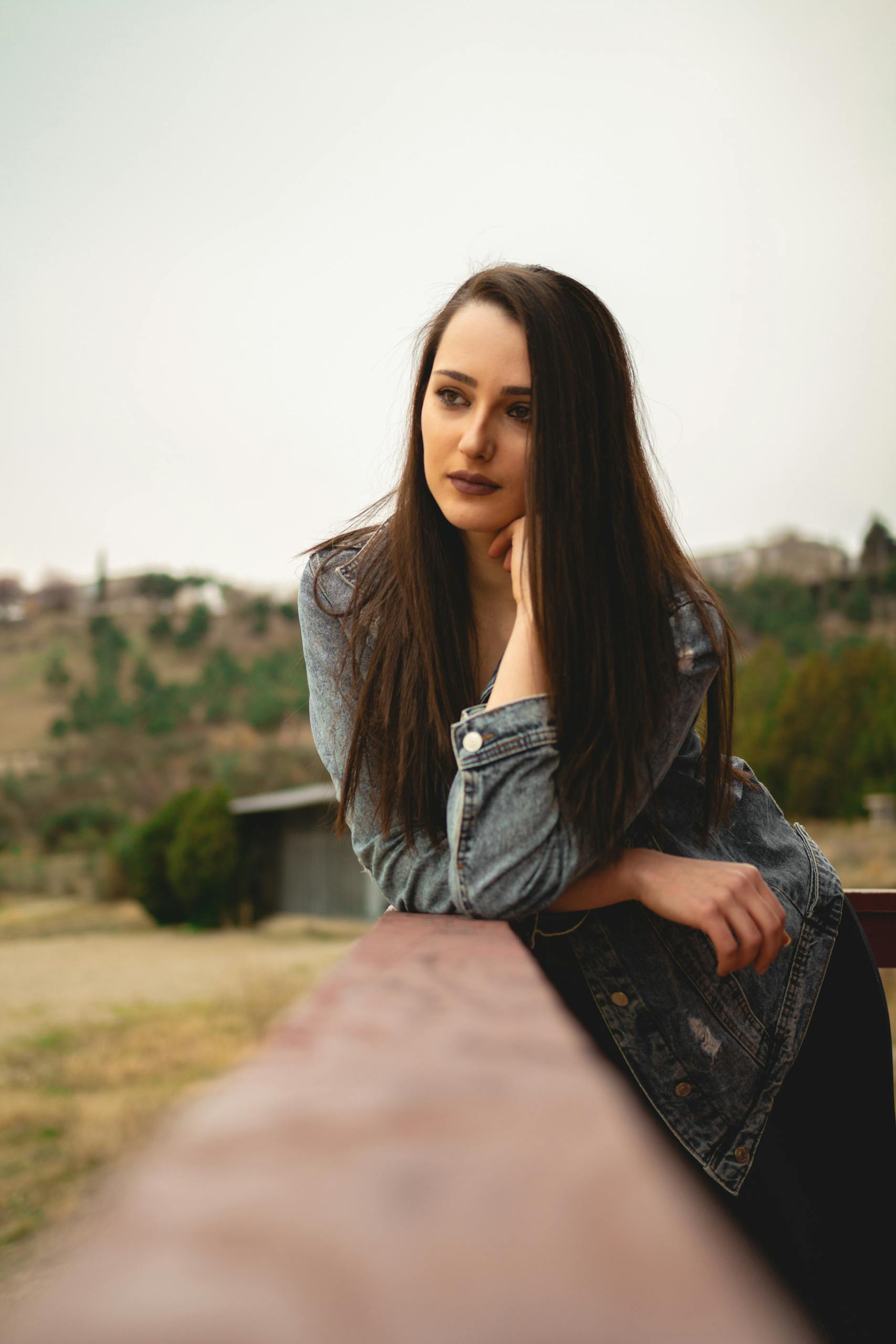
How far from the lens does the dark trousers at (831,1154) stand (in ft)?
4.63

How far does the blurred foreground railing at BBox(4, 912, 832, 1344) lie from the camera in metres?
0.17

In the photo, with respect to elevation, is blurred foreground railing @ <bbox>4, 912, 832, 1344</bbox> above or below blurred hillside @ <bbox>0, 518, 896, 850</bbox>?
above

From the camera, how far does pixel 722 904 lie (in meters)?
1.20

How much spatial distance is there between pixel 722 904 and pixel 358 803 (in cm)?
53

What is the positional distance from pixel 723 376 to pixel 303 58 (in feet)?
68.1

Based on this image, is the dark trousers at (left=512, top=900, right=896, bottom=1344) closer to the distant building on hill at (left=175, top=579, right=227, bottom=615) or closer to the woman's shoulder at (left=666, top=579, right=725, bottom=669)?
the woman's shoulder at (left=666, top=579, right=725, bottom=669)

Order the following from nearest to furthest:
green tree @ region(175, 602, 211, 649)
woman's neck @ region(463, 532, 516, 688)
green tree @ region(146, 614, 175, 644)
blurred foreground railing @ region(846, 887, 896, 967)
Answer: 1. woman's neck @ region(463, 532, 516, 688)
2. blurred foreground railing @ region(846, 887, 896, 967)
3. green tree @ region(175, 602, 211, 649)
4. green tree @ region(146, 614, 175, 644)

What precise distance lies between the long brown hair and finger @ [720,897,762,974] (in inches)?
6.0

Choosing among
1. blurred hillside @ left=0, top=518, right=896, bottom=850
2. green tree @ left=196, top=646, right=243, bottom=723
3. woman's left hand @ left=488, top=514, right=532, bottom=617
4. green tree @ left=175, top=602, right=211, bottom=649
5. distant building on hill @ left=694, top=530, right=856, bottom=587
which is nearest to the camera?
woman's left hand @ left=488, top=514, right=532, bottom=617

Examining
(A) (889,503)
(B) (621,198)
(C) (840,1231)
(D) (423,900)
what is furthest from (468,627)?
(A) (889,503)

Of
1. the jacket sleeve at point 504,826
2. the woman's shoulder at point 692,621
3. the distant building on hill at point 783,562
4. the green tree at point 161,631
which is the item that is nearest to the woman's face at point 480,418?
the woman's shoulder at point 692,621

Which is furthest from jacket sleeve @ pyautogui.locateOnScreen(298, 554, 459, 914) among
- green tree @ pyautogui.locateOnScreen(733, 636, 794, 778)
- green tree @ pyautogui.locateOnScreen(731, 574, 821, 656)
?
green tree @ pyautogui.locateOnScreen(731, 574, 821, 656)

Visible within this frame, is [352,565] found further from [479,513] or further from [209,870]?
[209,870]

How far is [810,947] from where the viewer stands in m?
1.54
